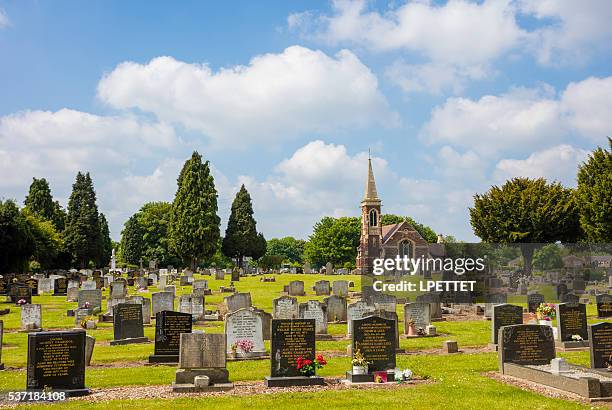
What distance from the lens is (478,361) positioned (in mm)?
16500

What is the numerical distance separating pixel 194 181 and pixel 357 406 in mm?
58968

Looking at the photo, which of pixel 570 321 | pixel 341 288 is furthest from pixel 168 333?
pixel 341 288

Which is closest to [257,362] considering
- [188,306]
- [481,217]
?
[188,306]

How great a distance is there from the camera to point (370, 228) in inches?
3497

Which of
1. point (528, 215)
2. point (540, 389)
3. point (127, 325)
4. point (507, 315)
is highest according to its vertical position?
point (528, 215)

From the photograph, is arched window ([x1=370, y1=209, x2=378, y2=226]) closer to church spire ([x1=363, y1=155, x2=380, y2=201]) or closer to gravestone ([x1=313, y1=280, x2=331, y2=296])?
church spire ([x1=363, y1=155, x2=380, y2=201])

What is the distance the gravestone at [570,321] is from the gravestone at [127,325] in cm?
→ 1391

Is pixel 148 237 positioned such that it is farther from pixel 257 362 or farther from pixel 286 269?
pixel 257 362

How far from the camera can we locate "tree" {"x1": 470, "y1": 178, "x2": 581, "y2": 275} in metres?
52.3

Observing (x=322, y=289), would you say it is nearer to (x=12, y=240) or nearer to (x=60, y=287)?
(x=60, y=287)

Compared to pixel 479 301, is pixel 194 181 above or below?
above

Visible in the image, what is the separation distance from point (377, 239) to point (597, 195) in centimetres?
4747

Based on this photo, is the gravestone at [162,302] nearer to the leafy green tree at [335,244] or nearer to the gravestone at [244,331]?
the gravestone at [244,331]

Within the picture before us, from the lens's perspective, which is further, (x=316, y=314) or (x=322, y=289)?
(x=322, y=289)
